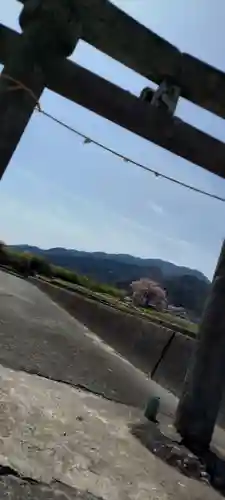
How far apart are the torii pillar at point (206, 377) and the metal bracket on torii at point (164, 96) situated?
196 centimetres

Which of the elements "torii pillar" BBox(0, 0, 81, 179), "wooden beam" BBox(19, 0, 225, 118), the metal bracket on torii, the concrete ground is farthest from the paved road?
"wooden beam" BBox(19, 0, 225, 118)

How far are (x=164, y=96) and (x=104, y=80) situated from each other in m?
0.55

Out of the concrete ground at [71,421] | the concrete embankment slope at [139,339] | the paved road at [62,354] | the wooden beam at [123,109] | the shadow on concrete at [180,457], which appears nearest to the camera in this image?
the concrete ground at [71,421]

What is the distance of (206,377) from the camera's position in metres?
5.45

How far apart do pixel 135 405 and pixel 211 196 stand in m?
2.53

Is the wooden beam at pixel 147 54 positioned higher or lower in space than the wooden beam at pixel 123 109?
higher

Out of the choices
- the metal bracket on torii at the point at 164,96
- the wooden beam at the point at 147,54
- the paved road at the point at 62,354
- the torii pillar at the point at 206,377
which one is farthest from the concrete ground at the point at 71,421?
the wooden beam at the point at 147,54

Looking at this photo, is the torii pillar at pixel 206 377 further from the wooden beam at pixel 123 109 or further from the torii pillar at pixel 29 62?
the torii pillar at pixel 29 62

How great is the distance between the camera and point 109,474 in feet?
12.9

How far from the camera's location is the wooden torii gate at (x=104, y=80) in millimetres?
3619

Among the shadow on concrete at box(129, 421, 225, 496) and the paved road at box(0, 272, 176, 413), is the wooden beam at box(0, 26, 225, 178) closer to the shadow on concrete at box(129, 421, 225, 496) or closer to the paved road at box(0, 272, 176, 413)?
the shadow on concrete at box(129, 421, 225, 496)

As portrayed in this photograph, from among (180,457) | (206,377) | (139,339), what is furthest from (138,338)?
(180,457)

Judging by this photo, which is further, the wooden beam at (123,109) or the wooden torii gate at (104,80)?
the wooden beam at (123,109)

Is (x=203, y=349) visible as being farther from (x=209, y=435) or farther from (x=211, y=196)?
(x=211, y=196)
